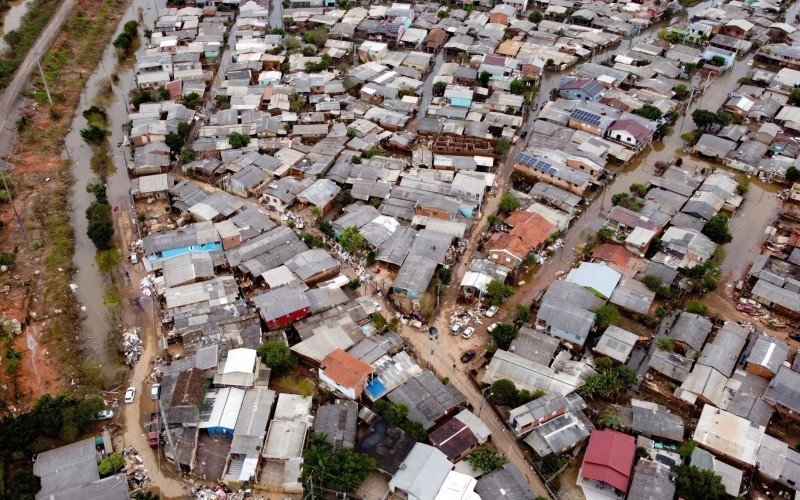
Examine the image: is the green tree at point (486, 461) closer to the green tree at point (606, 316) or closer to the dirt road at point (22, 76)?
the green tree at point (606, 316)

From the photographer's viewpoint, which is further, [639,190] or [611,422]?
[639,190]

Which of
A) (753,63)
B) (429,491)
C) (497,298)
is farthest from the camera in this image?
(753,63)

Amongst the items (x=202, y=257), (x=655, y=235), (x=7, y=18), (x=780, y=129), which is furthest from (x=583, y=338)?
(x=7, y=18)

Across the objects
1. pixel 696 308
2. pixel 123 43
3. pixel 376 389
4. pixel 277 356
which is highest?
pixel 123 43

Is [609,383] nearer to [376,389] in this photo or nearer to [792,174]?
[376,389]

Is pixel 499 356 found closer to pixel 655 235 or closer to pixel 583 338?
pixel 583 338

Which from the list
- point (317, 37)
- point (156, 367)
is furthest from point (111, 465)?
point (317, 37)
